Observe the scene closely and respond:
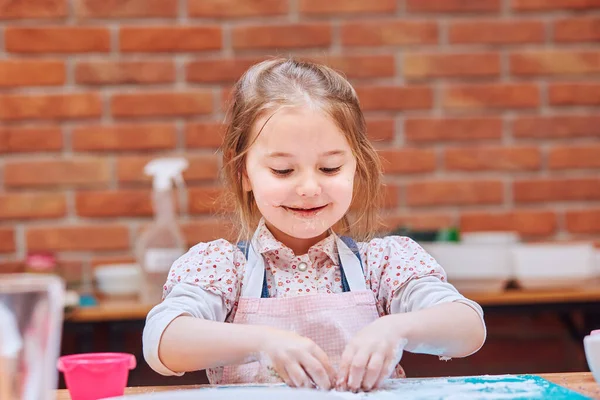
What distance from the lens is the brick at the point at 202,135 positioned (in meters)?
2.37

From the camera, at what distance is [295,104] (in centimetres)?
111

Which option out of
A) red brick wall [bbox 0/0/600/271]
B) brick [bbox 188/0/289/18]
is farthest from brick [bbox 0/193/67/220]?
brick [bbox 188/0/289/18]

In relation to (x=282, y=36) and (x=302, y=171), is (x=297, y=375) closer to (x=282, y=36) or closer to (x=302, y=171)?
(x=302, y=171)

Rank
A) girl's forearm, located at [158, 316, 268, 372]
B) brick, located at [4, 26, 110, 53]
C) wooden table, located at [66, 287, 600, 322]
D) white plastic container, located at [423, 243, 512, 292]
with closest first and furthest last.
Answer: girl's forearm, located at [158, 316, 268, 372] → wooden table, located at [66, 287, 600, 322] → white plastic container, located at [423, 243, 512, 292] → brick, located at [4, 26, 110, 53]

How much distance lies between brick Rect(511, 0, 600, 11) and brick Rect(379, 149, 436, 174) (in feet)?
1.68

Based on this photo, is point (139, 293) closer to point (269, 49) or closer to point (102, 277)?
point (102, 277)

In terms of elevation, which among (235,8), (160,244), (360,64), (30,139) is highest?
(235,8)

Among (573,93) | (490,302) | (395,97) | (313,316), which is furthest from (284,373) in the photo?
(573,93)

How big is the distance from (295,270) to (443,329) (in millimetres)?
269

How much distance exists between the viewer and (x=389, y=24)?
2.40 metres

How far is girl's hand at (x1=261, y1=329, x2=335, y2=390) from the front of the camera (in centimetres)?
83

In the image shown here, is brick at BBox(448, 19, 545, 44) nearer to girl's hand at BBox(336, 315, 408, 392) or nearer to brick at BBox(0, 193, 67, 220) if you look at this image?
brick at BBox(0, 193, 67, 220)

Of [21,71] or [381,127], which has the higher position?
[21,71]

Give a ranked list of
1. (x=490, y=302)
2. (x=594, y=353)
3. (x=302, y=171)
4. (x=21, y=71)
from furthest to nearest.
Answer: (x=21, y=71)
(x=490, y=302)
(x=302, y=171)
(x=594, y=353)
